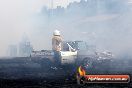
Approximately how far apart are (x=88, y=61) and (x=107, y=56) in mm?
6817

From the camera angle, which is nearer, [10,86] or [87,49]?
[10,86]

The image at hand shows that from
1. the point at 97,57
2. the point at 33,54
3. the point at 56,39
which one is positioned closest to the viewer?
the point at 97,57

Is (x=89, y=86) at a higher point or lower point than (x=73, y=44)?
lower

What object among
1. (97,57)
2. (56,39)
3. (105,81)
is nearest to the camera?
(105,81)

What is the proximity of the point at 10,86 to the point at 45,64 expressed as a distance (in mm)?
40588

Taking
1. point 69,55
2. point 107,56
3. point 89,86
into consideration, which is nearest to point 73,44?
point 69,55

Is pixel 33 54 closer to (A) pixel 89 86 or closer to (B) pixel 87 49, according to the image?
(B) pixel 87 49

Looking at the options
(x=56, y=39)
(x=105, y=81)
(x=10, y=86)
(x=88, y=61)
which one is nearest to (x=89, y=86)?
(x=105, y=81)

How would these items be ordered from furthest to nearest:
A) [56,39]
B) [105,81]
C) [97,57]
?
1. [56,39]
2. [97,57]
3. [105,81]

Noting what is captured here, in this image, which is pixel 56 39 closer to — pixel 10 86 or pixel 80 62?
pixel 80 62

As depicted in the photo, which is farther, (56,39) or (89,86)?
(56,39)

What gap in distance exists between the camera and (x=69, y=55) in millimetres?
88500

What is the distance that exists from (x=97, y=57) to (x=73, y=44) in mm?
8714

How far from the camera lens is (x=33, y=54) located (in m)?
91.4
